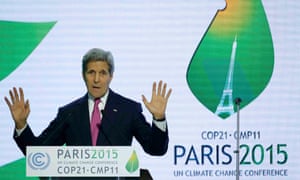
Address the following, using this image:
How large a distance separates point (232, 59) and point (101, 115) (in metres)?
1.09

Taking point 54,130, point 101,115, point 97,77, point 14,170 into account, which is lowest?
point 14,170

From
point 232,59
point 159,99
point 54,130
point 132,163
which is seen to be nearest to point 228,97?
point 232,59

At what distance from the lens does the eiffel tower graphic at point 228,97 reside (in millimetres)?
4055

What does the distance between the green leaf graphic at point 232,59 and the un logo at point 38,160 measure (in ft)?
4.01

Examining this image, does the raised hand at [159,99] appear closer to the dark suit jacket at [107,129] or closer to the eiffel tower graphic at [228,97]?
the dark suit jacket at [107,129]

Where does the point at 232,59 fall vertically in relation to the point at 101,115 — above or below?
above

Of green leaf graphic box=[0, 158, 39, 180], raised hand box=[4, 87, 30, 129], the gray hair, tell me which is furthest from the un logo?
the gray hair

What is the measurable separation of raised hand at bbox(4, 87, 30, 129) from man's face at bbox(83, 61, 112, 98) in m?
0.49

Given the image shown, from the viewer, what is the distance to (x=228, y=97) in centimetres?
406

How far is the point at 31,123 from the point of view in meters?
4.03

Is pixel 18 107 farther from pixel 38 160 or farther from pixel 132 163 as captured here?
pixel 132 163

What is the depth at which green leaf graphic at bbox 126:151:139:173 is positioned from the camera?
3.99 metres

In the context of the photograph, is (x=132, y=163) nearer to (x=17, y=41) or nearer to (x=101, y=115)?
(x=101, y=115)

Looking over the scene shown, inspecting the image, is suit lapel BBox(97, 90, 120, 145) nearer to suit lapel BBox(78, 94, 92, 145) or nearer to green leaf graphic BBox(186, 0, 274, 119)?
suit lapel BBox(78, 94, 92, 145)
